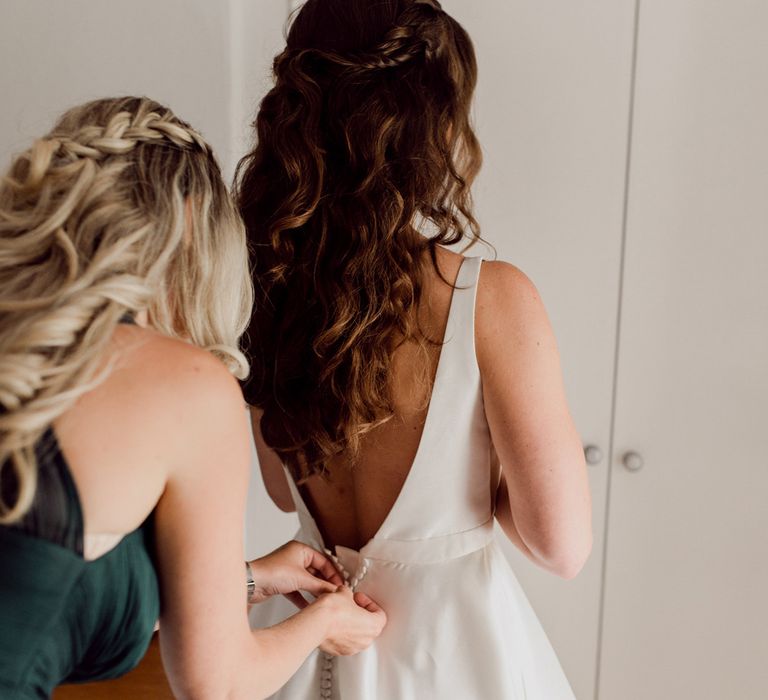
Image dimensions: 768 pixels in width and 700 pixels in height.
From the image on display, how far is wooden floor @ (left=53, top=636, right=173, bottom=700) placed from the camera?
→ 1405 mm

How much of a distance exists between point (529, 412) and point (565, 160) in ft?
2.64

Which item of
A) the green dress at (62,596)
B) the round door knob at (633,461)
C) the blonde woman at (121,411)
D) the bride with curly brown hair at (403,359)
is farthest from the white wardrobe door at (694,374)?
the green dress at (62,596)

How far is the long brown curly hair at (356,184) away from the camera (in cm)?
99

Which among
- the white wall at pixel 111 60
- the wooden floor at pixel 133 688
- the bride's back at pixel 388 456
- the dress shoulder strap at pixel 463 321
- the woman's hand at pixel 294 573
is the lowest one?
the wooden floor at pixel 133 688

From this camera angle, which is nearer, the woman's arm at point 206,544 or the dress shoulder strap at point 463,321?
the woman's arm at point 206,544

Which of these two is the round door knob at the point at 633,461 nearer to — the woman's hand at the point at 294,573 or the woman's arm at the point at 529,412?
the woman's arm at the point at 529,412

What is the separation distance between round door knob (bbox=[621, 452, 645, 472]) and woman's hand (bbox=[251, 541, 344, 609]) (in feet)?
2.59

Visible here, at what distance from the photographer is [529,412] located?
3.25 feet

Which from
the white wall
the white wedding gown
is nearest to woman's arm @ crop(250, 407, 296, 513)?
the white wedding gown

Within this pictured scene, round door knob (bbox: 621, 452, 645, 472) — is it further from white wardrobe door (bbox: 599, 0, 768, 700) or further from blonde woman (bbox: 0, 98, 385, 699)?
blonde woman (bbox: 0, 98, 385, 699)

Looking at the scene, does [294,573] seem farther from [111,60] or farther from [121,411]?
[111,60]

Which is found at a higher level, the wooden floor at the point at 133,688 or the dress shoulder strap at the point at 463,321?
the dress shoulder strap at the point at 463,321

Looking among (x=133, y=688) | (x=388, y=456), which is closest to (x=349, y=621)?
(x=388, y=456)

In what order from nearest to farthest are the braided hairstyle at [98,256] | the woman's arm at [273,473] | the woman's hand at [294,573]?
the braided hairstyle at [98,256]
the woman's hand at [294,573]
the woman's arm at [273,473]
